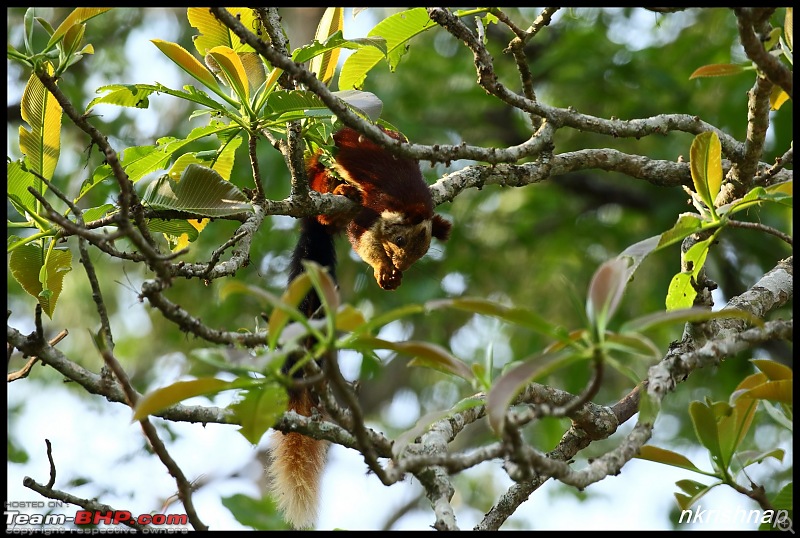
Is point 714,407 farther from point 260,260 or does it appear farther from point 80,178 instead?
point 80,178

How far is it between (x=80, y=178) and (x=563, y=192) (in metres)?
4.09

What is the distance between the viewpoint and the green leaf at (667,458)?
1.66 meters

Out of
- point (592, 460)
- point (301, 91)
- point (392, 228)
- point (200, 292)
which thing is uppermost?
point (200, 292)

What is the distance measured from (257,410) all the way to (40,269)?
1056mm

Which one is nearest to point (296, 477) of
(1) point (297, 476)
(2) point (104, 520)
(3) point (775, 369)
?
(1) point (297, 476)

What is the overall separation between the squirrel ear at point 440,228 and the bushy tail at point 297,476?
1211 mm

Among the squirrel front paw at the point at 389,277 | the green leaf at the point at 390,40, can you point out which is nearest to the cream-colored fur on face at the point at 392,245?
the squirrel front paw at the point at 389,277

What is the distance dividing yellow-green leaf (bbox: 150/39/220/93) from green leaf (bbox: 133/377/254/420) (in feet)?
3.43

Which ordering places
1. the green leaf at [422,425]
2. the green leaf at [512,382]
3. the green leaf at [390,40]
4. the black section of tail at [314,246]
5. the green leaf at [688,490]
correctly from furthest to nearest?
the black section of tail at [314,246]
the green leaf at [390,40]
the green leaf at [688,490]
the green leaf at [422,425]
the green leaf at [512,382]

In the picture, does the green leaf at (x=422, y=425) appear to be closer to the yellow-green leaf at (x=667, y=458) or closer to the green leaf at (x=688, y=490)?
the yellow-green leaf at (x=667, y=458)

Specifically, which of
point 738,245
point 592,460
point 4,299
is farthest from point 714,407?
point 738,245

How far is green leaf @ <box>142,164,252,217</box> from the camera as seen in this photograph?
196 cm

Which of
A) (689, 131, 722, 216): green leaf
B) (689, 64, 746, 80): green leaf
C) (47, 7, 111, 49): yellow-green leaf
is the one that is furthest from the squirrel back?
(689, 131, 722, 216): green leaf

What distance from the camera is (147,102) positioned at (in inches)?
86.7
